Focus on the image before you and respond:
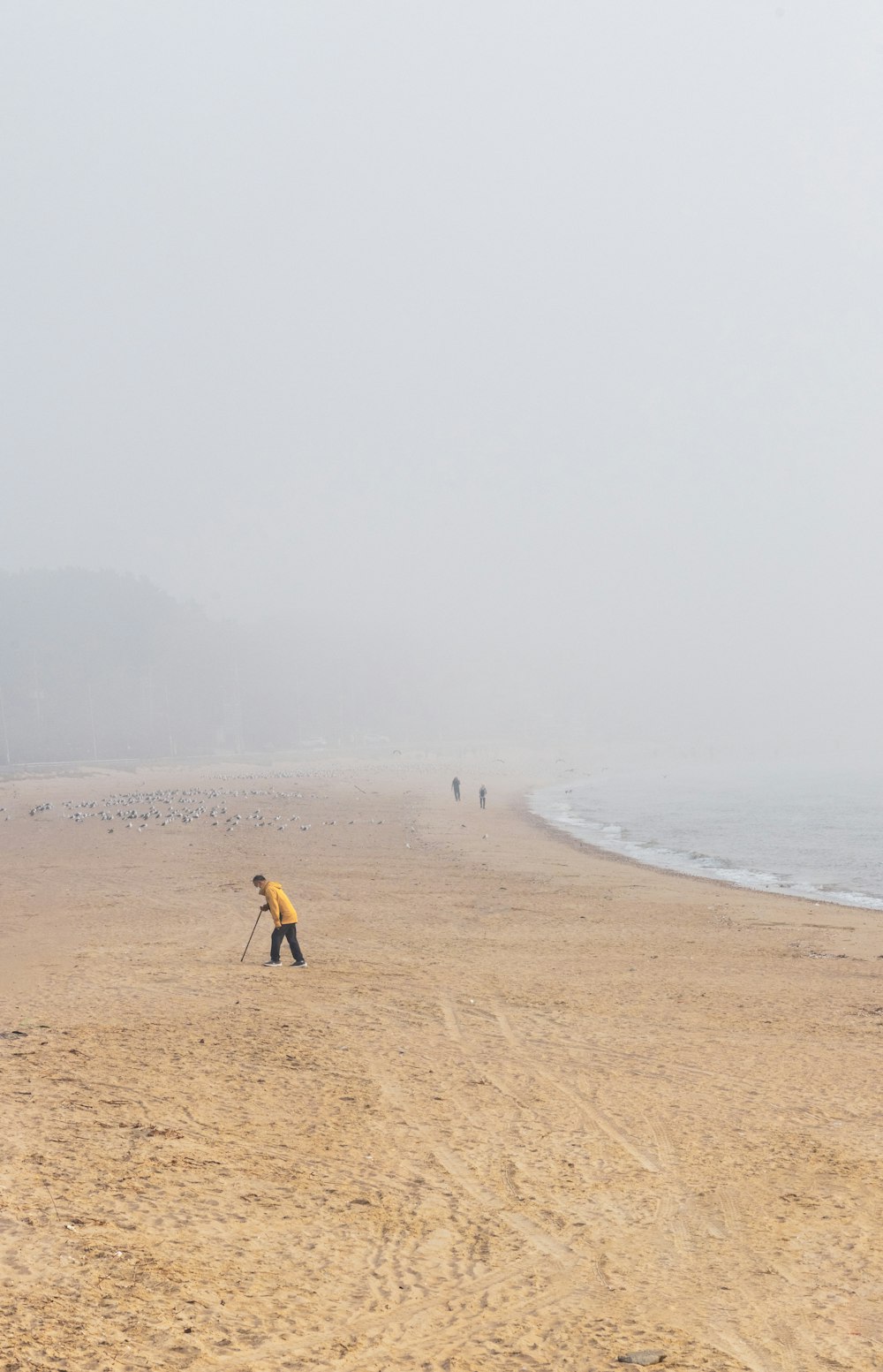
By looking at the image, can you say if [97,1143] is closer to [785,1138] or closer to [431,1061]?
[431,1061]

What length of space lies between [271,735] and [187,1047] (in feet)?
449

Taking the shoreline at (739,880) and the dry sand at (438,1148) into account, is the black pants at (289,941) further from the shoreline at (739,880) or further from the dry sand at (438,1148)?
the shoreline at (739,880)

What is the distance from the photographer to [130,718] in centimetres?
13562

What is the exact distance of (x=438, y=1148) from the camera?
28.7 feet

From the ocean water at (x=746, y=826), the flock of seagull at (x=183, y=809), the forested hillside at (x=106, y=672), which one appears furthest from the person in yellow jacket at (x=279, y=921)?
the forested hillside at (x=106, y=672)

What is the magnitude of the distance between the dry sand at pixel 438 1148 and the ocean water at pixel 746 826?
41.8 feet

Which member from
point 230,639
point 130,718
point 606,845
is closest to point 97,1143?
point 606,845

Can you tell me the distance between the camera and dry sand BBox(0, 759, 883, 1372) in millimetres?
5828

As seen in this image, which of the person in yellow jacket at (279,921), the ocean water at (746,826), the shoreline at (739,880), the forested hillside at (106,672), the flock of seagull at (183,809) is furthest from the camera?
the forested hillside at (106,672)

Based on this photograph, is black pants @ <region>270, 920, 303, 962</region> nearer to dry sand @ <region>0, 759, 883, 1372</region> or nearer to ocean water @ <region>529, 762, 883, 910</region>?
dry sand @ <region>0, 759, 883, 1372</region>

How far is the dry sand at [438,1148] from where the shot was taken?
5828mm

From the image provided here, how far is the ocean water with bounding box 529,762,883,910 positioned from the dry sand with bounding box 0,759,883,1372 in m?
12.7

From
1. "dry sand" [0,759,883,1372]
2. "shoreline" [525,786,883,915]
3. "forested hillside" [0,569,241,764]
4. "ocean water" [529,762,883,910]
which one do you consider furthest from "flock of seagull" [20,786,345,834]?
"forested hillside" [0,569,241,764]

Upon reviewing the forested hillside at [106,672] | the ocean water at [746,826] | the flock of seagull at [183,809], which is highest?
the forested hillside at [106,672]
